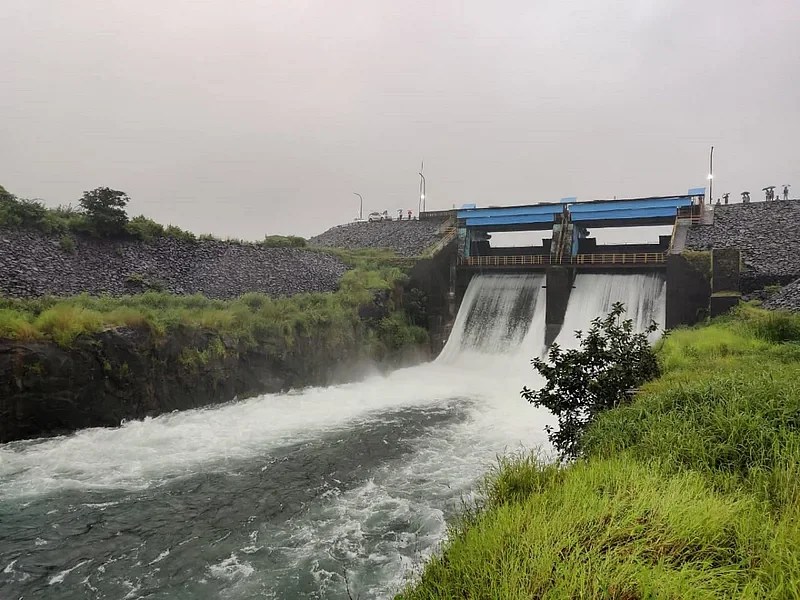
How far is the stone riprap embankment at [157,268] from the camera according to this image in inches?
523

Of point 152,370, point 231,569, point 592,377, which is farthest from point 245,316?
point 592,377

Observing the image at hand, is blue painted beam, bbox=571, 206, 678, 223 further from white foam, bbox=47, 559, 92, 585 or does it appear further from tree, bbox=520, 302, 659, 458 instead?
white foam, bbox=47, 559, 92, 585

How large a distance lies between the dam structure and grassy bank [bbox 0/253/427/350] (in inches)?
190

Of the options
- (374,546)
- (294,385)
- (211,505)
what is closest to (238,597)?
(374,546)

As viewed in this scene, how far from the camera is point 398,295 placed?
21.7 meters

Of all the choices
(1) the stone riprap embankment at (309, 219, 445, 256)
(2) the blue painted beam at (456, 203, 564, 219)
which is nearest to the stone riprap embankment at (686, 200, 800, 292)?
(2) the blue painted beam at (456, 203, 564, 219)

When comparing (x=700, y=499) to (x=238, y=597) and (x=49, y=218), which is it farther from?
(x=49, y=218)

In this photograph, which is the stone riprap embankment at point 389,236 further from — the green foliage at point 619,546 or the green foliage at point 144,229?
the green foliage at point 619,546

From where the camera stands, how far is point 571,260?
21922 millimetres

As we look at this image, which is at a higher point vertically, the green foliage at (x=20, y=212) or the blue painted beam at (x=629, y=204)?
the blue painted beam at (x=629, y=204)

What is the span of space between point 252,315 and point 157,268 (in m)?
4.52

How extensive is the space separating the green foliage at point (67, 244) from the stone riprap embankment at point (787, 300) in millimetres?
20864

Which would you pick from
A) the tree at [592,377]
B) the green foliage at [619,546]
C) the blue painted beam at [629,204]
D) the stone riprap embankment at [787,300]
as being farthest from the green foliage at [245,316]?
the stone riprap embankment at [787,300]

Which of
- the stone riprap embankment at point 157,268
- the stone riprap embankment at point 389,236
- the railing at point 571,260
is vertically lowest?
the stone riprap embankment at point 157,268
